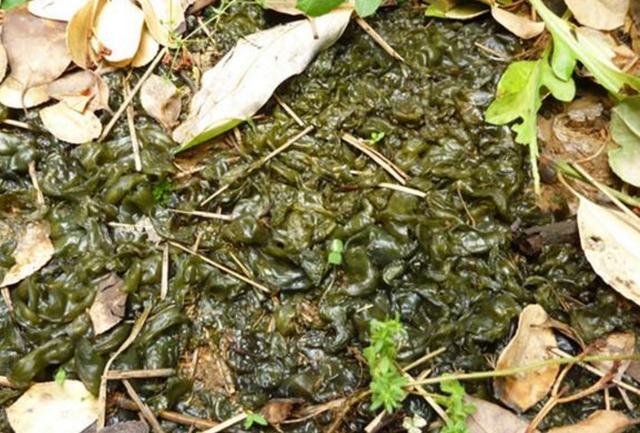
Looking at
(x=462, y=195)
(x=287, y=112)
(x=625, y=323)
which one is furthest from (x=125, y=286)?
(x=625, y=323)

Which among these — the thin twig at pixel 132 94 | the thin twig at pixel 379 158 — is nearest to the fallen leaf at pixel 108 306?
the thin twig at pixel 132 94

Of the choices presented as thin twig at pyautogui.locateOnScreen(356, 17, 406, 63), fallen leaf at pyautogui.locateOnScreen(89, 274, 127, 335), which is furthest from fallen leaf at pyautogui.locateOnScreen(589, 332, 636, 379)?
fallen leaf at pyautogui.locateOnScreen(89, 274, 127, 335)

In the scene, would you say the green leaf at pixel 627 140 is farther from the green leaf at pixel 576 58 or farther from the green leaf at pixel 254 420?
the green leaf at pixel 254 420

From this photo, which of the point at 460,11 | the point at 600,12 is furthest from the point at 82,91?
the point at 600,12

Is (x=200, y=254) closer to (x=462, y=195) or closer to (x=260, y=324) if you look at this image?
(x=260, y=324)

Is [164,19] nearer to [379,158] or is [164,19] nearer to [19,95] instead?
[19,95]

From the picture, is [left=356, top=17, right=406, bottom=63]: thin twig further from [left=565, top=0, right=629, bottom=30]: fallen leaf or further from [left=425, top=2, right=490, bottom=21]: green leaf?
[left=565, top=0, right=629, bottom=30]: fallen leaf
